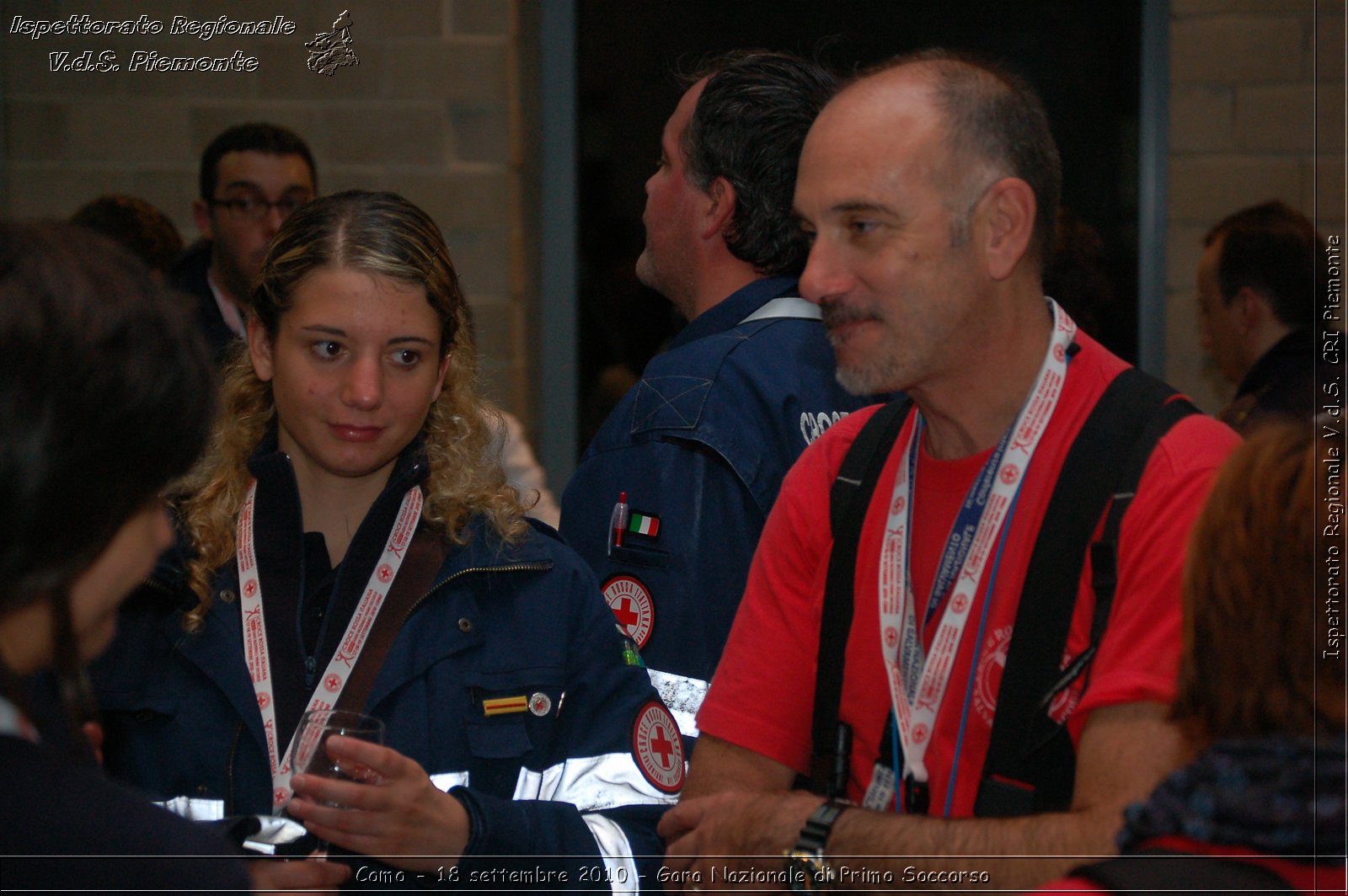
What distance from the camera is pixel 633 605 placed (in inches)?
111

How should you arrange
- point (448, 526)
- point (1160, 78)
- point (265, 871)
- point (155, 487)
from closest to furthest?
1. point (155, 487)
2. point (265, 871)
3. point (448, 526)
4. point (1160, 78)

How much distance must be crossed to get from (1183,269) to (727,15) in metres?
2.13

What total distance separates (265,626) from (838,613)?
100 centimetres

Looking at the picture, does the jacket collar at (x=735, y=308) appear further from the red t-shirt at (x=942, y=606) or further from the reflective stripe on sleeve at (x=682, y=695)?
the reflective stripe on sleeve at (x=682, y=695)

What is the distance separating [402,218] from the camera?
8.61 feet

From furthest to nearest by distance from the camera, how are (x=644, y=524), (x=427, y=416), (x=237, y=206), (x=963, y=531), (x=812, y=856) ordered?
(x=237, y=206) → (x=644, y=524) → (x=427, y=416) → (x=963, y=531) → (x=812, y=856)

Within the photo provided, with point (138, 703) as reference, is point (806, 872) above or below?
below

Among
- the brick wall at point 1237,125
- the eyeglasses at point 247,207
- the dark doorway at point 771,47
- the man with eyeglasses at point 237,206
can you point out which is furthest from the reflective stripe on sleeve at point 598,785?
the brick wall at point 1237,125

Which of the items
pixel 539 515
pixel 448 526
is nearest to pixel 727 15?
pixel 539 515

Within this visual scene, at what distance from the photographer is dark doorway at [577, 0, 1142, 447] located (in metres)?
5.48

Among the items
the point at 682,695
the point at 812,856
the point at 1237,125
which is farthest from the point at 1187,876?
the point at 1237,125

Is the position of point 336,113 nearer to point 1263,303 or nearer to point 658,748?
point 1263,303

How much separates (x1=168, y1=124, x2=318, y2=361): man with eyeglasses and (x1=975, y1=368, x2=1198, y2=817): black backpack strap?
3.38 m

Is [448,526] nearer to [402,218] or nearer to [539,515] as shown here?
[402,218]
